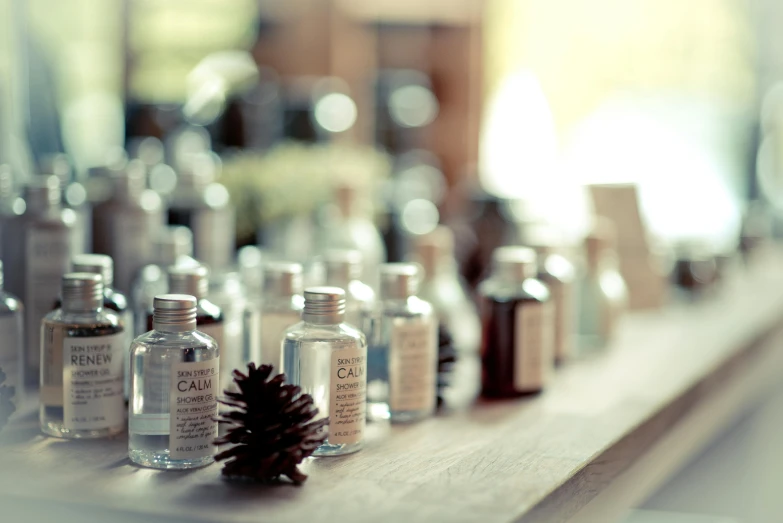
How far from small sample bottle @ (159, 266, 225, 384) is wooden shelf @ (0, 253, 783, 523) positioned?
0.36ft

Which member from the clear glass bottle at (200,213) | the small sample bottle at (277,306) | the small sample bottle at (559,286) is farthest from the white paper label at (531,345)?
the clear glass bottle at (200,213)

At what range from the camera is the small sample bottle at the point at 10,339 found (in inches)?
29.3

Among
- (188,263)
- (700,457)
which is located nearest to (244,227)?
(188,263)

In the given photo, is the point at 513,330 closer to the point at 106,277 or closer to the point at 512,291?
the point at 512,291

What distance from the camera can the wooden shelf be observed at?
61 cm

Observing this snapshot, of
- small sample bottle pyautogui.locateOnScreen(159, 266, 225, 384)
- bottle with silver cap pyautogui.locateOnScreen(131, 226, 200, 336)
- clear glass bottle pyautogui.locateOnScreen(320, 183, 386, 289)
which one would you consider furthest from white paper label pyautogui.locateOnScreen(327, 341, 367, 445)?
clear glass bottle pyautogui.locateOnScreen(320, 183, 386, 289)

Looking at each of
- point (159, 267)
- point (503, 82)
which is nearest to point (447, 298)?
point (159, 267)

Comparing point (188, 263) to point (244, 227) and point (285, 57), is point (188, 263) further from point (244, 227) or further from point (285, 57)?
point (285, 57)

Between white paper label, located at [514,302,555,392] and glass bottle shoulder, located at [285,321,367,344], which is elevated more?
glass bottle shoulder, located at [285,321,367,344]

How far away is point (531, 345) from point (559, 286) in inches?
6.3

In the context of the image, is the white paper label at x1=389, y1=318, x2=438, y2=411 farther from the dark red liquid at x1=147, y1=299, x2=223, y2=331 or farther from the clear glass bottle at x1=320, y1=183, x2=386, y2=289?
the clear glass bottle at x1=320, y1=183, x2=386, y2=289

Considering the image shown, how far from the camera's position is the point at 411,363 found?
834 millimetres

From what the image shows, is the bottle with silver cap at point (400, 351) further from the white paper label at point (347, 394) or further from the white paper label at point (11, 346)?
the white paper label at point (11, 346)

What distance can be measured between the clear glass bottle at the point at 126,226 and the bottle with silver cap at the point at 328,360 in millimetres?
286
